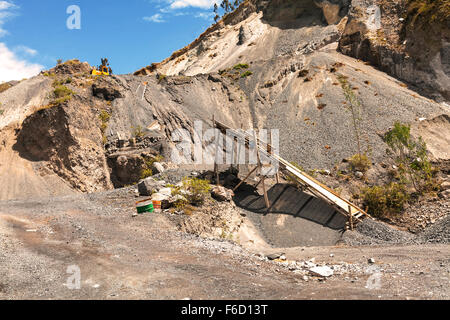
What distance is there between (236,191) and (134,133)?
13169mm

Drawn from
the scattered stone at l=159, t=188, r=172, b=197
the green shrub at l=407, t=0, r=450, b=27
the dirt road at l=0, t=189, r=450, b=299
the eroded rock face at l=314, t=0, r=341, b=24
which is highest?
the eroded rock face at l=314, t=0, r=341, b=24

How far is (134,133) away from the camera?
103ft

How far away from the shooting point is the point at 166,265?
10.3m

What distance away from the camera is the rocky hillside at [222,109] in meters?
28.4

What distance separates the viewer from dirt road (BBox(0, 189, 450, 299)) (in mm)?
8188

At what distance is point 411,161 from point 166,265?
22290 mm

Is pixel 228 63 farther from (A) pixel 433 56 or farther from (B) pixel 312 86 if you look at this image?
(A) pixel 433 56

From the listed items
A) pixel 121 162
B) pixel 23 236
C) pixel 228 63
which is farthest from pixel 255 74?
pixel 23 236

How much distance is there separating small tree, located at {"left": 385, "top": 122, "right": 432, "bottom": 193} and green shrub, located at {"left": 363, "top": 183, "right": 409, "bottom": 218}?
5.32 ft

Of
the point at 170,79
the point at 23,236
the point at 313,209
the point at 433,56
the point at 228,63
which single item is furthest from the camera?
the point at 228,63

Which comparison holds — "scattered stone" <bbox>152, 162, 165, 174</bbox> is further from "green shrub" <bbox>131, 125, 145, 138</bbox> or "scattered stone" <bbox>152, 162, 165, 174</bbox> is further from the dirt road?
the dirt road

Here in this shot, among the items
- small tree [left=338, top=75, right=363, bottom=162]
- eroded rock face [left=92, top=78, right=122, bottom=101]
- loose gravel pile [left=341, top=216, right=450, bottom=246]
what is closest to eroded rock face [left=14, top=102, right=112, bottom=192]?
eroded rock face [left=92, top=78, right=122, bottom=101]

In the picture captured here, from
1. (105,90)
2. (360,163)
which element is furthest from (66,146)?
(360,163)

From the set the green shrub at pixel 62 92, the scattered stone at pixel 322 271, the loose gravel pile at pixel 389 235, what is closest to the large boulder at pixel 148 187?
the loose gravel pile at pixel 389 235
